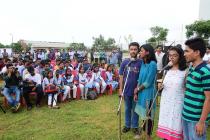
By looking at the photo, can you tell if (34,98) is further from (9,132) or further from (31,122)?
(9,132)

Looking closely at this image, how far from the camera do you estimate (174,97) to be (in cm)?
315

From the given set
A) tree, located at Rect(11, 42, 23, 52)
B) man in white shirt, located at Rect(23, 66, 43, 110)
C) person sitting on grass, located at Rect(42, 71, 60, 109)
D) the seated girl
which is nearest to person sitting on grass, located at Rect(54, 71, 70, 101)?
person sitting on grass, located at Rect(42, 71, 60, 109)

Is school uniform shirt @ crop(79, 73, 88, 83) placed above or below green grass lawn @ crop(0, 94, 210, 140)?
above

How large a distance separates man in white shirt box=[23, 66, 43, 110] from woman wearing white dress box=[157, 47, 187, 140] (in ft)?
16.7

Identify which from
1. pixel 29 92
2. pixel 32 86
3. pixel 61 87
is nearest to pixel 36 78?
pixel 32 86

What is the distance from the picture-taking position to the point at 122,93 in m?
4.58

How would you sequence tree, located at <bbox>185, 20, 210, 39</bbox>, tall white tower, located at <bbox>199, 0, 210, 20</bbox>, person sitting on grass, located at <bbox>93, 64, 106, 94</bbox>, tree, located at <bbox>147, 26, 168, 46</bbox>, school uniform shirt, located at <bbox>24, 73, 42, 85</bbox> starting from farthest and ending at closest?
1. tall white tower, located at <bbox>199, 0, 210, 20</bbox>
2. tree, located at <bbox>147, 26, 168, 46</bbox>
3. tree, located at <bbox>185, 20, 210, 39</bbox>
4. person sitting on grass, located at <bbox>93, 64, 106, 94</bbox>
5. school uniform shirt, located at <bbox>24, 73, 42, 85</bbox>

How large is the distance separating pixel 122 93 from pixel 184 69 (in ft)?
5.34

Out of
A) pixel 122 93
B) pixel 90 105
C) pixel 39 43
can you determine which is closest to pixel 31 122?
pixel 90 105

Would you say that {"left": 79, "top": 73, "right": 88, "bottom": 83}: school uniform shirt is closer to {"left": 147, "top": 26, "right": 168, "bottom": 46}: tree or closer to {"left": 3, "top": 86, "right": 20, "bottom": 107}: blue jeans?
{"left": 3, "top": 86, "right": 20, "bottom": 107}: blue jeans

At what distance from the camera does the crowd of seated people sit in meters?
7.37

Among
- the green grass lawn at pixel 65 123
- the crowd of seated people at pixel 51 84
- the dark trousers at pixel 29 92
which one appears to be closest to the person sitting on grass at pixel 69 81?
the crowd of seated people at pixel 51 84

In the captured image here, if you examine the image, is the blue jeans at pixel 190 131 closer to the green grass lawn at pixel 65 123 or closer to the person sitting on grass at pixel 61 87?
the green grass lawn at pixel 65 123

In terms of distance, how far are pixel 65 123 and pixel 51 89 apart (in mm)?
2068
